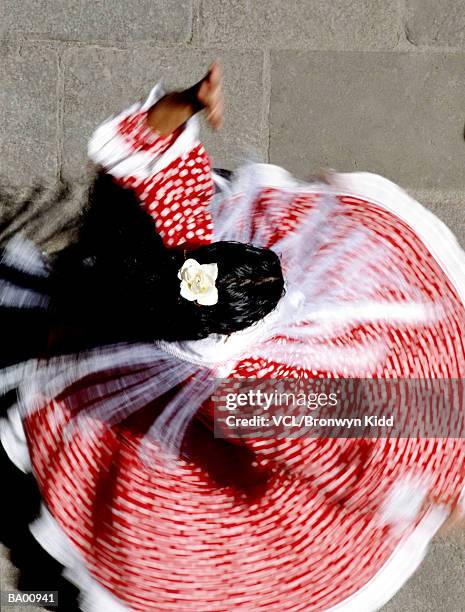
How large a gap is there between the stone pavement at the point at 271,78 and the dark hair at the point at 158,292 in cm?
52

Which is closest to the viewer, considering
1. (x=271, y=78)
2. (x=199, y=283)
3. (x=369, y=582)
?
(x=199, y=283)

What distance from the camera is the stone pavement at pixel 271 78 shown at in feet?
5.69

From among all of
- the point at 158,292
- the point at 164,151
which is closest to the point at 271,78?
the point at 164,151

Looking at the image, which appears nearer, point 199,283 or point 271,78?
point 199,283

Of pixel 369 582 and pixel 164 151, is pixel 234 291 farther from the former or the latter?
pixel 369 582

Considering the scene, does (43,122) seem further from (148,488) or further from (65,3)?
(148,488)

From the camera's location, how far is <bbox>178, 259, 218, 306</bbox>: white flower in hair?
777 mm

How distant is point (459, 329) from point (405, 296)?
134 mm

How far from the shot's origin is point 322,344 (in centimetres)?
104

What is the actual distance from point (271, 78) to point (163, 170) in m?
0.82

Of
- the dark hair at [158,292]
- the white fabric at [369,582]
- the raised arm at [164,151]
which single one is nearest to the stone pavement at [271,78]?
the dark hair at [158,292]

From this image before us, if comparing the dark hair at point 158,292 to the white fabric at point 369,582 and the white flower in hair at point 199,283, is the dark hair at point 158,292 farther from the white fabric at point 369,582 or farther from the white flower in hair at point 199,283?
the white fabric at point 369,582

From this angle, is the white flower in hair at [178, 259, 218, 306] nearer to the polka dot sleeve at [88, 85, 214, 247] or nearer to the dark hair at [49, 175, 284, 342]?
the dark hair at [49, 175, 284, 342]

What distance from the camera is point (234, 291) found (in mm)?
811
